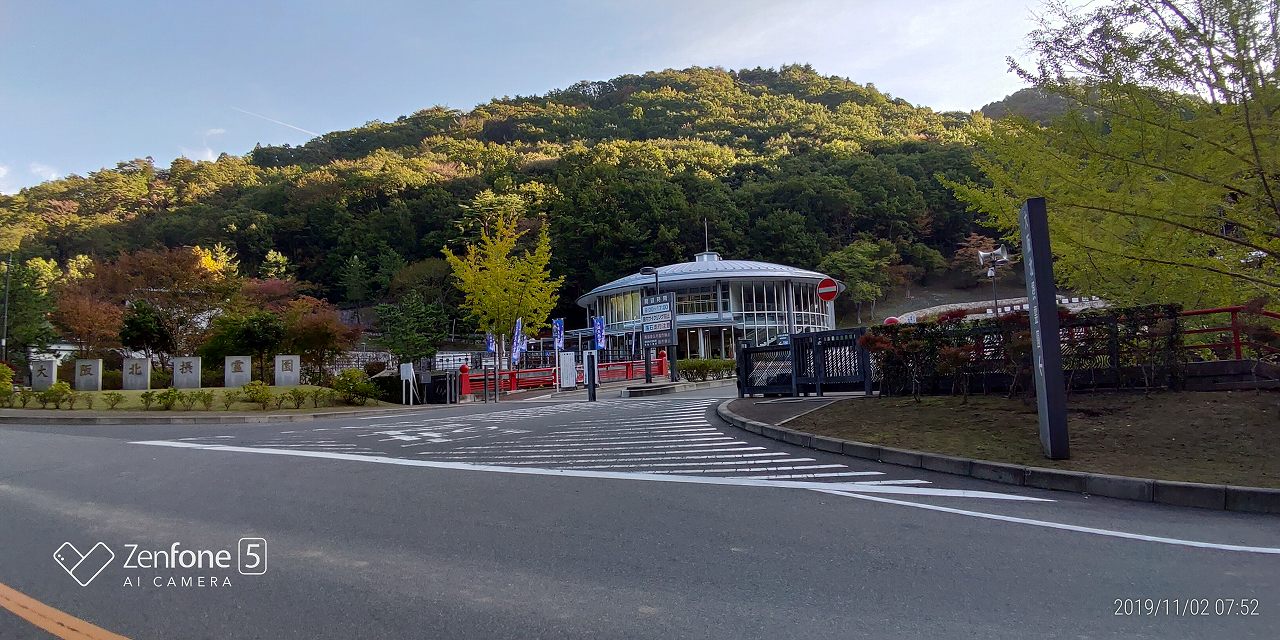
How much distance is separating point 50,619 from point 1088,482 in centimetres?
804

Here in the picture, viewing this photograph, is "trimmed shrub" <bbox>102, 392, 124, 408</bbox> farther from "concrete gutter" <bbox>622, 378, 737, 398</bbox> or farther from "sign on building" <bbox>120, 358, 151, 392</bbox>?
"concrete gutter" <bbox>622, 378, 737, 398</bbox>

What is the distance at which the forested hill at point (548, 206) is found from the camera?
5722cm

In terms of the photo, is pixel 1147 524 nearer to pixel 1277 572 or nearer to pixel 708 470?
pixel 1277 572

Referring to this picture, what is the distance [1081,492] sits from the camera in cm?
656

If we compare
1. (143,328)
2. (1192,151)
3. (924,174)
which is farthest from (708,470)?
(924,174)

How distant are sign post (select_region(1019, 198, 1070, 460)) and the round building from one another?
33.1 metres

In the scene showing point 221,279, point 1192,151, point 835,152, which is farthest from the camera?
point 835,152

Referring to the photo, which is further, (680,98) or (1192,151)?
(680,98)

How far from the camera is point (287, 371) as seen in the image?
2497 centimetres

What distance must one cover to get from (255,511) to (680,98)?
93971 millimetres

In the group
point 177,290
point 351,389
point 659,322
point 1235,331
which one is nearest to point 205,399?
point 351,389

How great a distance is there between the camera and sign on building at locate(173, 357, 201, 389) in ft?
77.6

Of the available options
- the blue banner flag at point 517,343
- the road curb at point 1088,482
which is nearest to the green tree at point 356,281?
the blue banner flag at point 517,343

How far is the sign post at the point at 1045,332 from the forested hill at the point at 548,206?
49066mm
